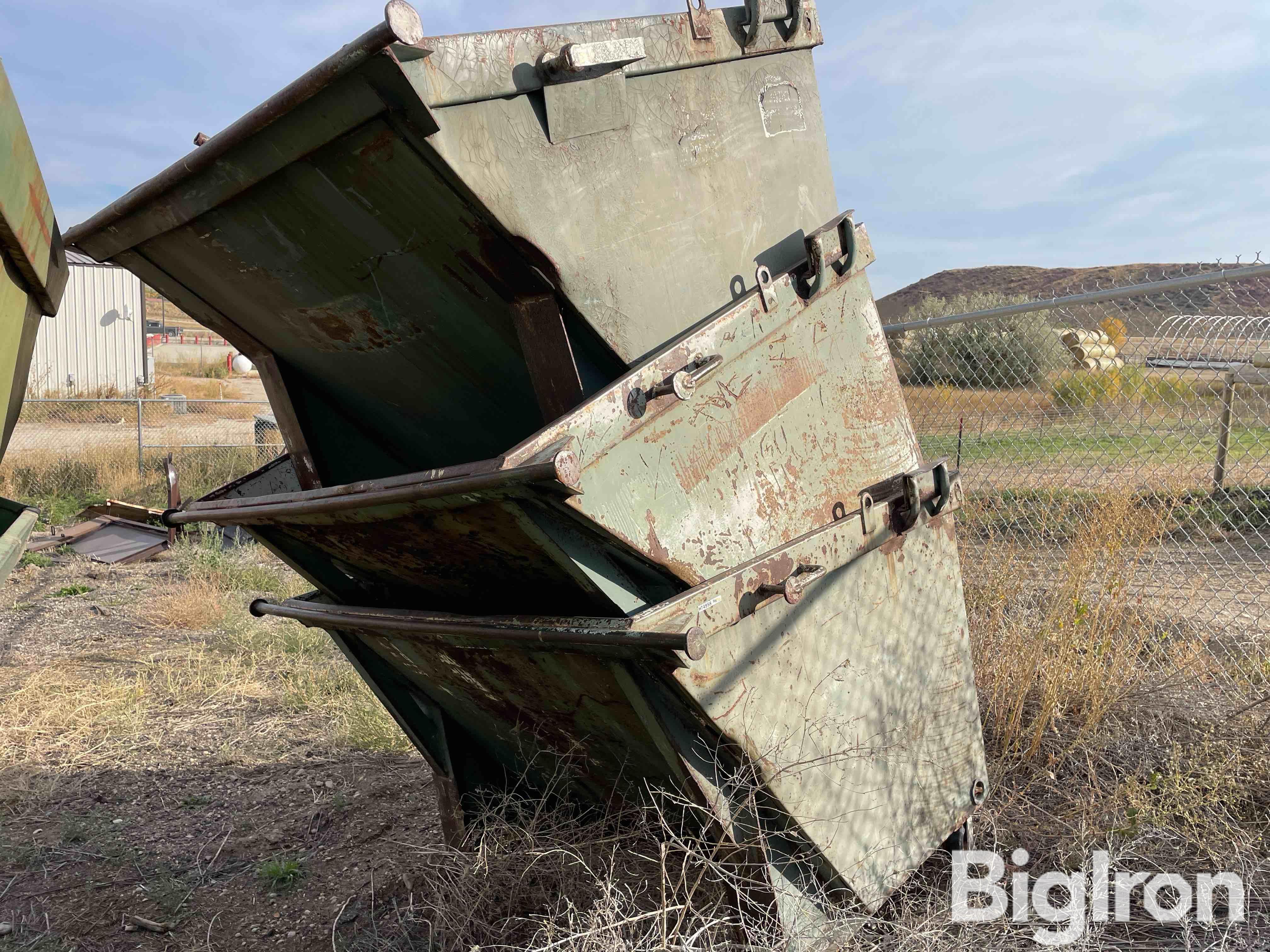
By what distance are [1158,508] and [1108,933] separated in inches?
104

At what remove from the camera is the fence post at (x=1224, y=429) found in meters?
4.25

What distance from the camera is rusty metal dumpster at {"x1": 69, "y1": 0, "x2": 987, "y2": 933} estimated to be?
1.98 meters

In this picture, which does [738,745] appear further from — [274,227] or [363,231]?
[274,227]

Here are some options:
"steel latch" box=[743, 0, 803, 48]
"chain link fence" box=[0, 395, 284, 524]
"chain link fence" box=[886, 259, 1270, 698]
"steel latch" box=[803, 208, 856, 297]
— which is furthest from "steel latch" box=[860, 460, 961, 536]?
"chain link fence" box=[0, 395, 284, 524]

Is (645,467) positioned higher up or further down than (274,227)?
further down

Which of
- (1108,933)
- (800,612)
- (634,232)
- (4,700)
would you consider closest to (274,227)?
(634,232)

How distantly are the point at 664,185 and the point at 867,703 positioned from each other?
5.05 feet

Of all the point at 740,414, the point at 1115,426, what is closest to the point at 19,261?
the point at 740,414

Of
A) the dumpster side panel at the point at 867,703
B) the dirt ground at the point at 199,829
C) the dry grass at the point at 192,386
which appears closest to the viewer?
the dumpster side panel at the point at 867,703

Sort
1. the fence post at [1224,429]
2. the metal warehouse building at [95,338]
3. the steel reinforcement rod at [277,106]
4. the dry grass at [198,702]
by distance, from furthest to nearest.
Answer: the metal warehouse building at [95,338], the dry grass at [198,702], the fence post at [1224,429], the steel reinforcement rod at [277,106]

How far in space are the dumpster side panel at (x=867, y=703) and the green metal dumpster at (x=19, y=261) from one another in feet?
7.20

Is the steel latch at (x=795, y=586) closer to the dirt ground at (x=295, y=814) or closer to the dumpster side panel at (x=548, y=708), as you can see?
the dumpster side panel at (x=548, y=708)

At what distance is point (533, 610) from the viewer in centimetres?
238

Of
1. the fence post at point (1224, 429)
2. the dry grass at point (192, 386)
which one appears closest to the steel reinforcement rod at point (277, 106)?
the fence post at point (1224, 429)
